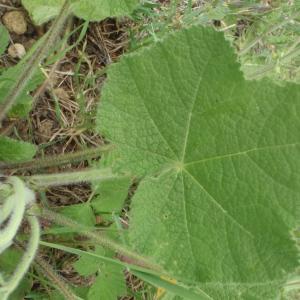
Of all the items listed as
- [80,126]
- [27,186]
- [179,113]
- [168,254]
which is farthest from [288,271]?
[80,126]

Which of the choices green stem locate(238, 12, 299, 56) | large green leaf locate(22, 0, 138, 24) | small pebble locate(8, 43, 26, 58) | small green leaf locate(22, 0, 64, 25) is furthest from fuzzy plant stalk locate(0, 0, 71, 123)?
green stem locate(238, 12, 299, 56)

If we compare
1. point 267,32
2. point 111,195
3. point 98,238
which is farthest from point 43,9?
point 267,32

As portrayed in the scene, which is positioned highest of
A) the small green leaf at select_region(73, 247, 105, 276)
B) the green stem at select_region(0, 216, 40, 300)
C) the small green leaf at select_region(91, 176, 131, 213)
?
the green stem at select_region(0, 216, 40, 300)

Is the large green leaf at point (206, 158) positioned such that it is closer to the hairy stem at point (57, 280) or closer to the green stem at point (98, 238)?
the green stem at point (98, 238)

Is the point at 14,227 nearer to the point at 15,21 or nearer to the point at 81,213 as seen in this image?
the point at 81,213

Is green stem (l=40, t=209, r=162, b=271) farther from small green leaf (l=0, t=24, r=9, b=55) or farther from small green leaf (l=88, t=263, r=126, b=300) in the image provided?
small green leaf (l=0, t=24, r=9, b=55)

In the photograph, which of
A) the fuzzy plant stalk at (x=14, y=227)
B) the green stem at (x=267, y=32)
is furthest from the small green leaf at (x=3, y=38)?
the green stem at (x=267, y=32)

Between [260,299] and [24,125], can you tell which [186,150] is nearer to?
[260,299]
